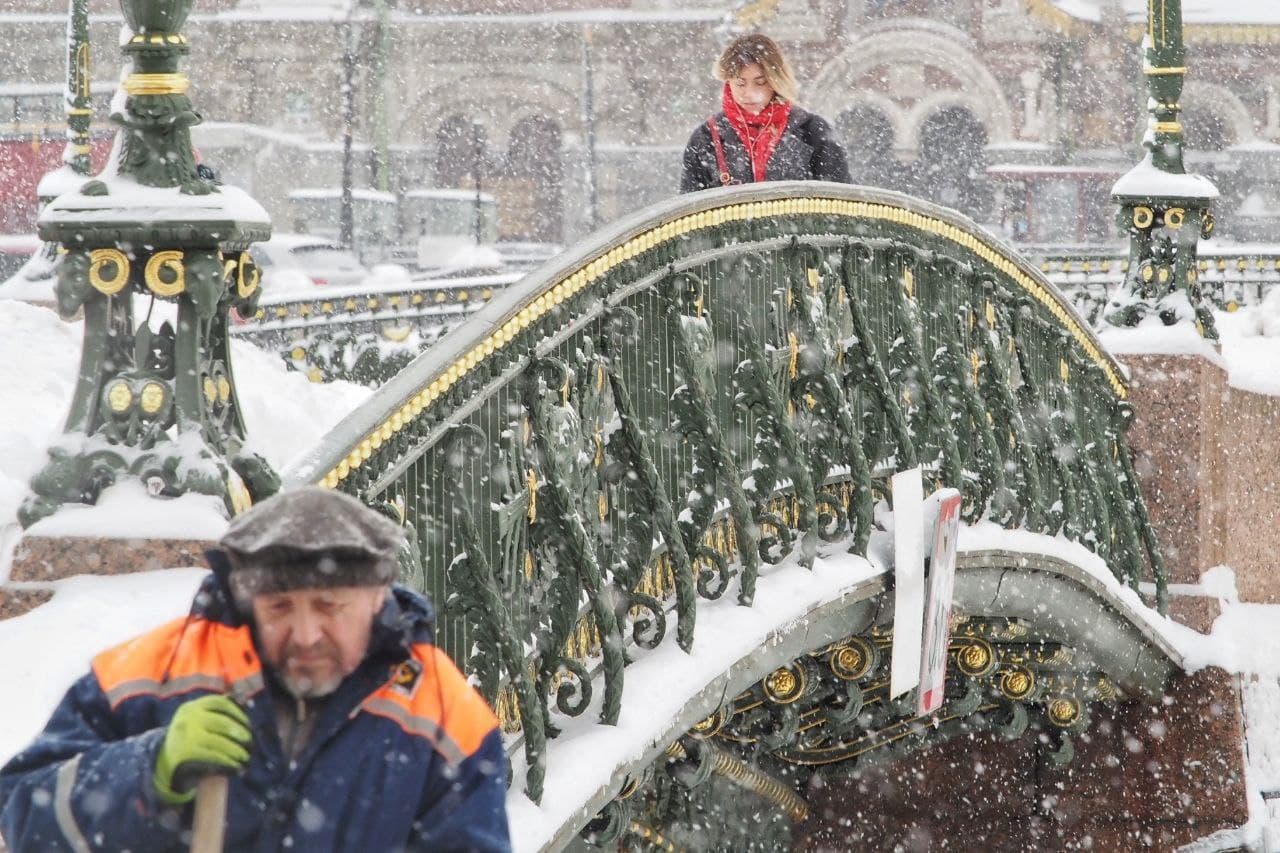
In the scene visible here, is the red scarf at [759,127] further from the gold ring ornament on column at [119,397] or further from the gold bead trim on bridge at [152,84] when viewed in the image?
the gold ring ornament on column at [119,397]

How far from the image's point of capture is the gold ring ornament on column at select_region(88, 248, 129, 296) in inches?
157

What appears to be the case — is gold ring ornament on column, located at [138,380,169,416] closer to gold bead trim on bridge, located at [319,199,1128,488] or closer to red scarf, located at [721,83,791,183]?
gold bead trim on bridge, located at [319,199,1128,488]

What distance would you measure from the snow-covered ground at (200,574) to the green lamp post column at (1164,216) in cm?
18

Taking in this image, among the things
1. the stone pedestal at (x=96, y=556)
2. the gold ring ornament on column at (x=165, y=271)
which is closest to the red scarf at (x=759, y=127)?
the gold ring ornament on column at (x=165, y=271)

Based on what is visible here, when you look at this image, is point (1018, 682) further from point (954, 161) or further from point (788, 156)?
point (954, 161)

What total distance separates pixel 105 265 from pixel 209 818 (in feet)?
5.25

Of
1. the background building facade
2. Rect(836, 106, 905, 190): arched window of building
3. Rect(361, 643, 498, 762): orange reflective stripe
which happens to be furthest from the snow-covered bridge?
Rect(836, 106, 905, 190): arched window of building

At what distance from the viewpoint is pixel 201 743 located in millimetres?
2553

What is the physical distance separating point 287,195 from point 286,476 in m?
36.8

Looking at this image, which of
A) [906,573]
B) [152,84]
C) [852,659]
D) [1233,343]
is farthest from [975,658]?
[152,84]

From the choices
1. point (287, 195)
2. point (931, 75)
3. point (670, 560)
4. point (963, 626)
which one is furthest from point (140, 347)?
point (931, 75)

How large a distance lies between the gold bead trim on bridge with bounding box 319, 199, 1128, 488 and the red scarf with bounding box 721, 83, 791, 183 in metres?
0.35

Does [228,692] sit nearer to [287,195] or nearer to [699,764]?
[699,764]

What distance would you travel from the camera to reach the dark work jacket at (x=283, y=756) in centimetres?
269
